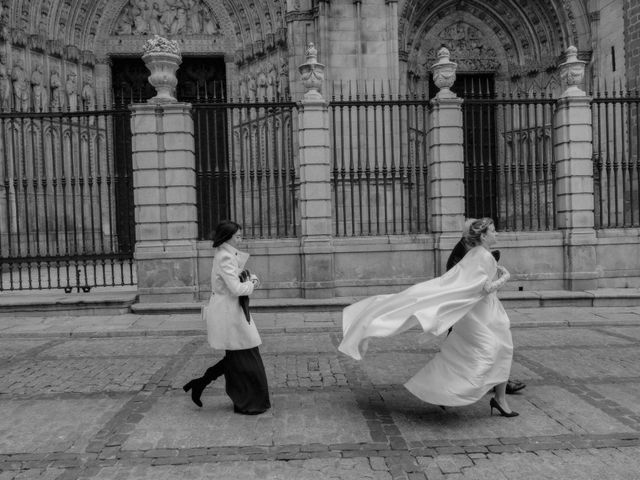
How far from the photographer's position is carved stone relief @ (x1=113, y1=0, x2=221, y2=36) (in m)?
19.2

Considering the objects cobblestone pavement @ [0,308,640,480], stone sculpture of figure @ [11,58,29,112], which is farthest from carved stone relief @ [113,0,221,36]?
cobblestone pavement @ [0,308,640,480]

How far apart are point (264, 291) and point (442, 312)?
23.6 feet

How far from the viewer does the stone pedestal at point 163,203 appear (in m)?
11.3

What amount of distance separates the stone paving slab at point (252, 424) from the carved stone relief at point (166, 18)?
53.4 feet

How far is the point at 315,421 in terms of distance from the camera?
505cm

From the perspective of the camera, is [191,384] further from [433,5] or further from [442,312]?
[433,5]

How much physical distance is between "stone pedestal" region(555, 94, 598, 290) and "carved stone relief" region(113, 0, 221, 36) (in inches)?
475

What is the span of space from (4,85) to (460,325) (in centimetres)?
1590

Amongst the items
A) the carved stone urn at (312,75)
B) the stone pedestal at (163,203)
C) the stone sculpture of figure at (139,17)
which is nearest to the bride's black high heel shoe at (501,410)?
the stone pedestal at (163,203)

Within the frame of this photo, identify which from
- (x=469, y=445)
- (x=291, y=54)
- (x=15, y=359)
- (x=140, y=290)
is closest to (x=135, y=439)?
(x=469, y=445)

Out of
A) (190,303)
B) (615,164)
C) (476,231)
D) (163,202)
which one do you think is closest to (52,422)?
(476,231)

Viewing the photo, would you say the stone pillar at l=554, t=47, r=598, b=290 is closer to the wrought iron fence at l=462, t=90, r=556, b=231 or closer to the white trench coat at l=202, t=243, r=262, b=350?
the wrought iron fence at l=462, t=90, r=556, b=231

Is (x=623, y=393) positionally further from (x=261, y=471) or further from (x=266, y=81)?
(x=266, y=81)

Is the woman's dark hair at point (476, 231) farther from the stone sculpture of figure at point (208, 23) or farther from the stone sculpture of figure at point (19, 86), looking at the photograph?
the stone sculpture of figure at point (208, 23)
